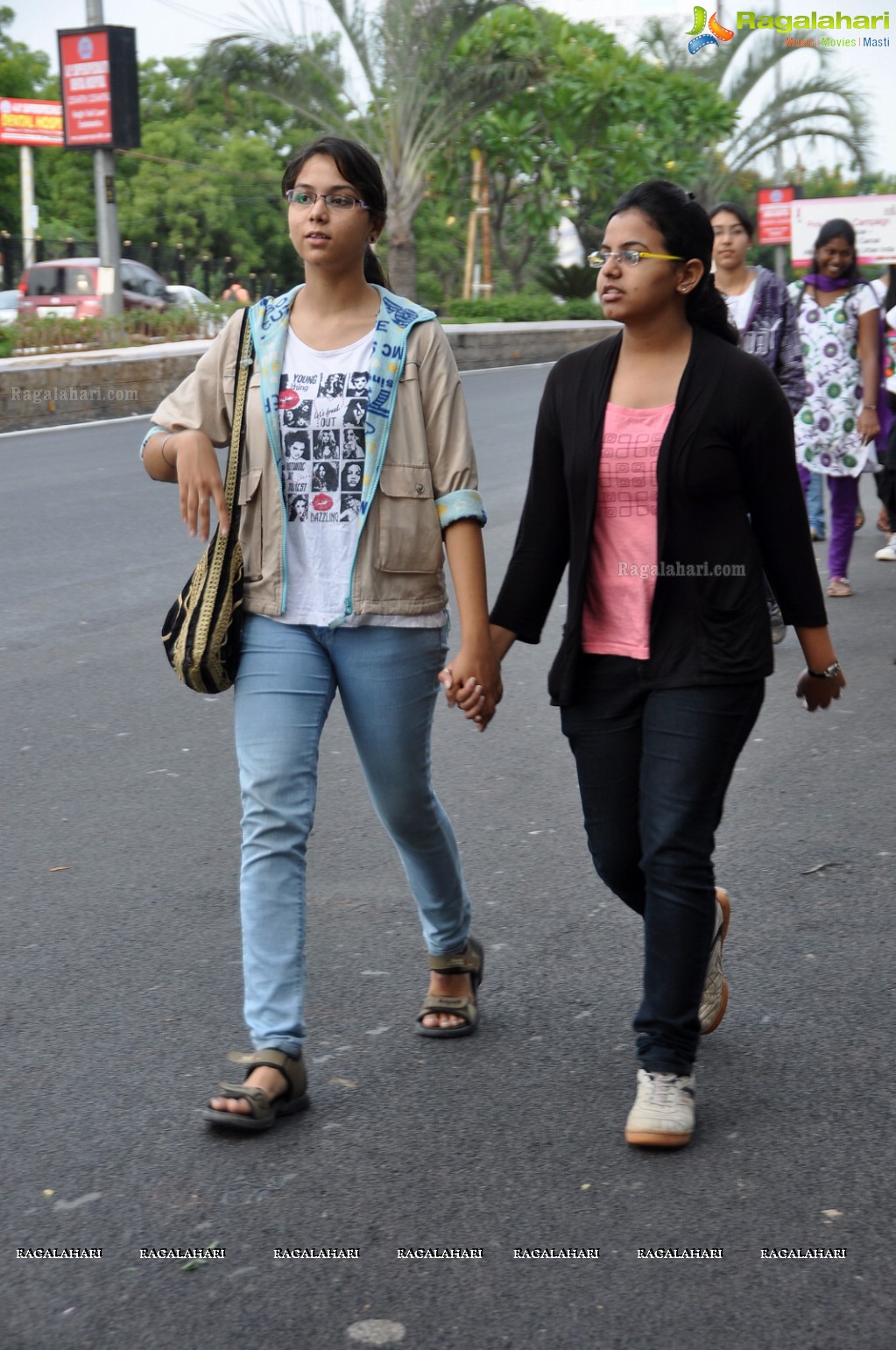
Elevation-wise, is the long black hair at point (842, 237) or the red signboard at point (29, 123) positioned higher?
the red signboard at point (29, 123)

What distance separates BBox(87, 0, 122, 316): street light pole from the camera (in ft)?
73.0

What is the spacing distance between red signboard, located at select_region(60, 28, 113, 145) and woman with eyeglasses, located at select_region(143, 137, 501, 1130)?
1998 cm

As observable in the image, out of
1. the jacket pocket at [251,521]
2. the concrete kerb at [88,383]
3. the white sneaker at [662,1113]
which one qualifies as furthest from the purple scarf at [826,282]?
the concrete kerb at [88,383]

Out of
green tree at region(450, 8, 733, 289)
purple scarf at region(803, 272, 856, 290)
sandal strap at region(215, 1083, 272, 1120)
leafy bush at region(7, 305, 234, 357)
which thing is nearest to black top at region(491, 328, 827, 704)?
sandal strap at region(215, 1083, 272, 1120)

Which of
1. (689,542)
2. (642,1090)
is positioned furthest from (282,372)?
(642,1090)

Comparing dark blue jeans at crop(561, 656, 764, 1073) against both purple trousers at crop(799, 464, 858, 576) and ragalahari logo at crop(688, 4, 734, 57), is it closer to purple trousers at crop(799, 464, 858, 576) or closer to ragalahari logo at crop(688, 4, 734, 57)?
purple trousers at crop(799, 464, 858, 576)

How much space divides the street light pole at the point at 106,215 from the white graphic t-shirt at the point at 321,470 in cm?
1960

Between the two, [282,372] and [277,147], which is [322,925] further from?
[277,147]

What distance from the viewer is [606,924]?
4.60 m

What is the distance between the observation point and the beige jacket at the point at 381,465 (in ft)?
11.5

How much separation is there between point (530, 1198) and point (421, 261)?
48672 mm

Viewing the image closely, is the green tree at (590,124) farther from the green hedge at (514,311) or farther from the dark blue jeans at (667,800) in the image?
the dark blue jeans at (667,800)

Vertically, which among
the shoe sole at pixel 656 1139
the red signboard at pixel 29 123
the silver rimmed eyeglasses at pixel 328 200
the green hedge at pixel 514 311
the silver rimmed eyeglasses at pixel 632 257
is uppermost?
the red signboard at pixel 29 123

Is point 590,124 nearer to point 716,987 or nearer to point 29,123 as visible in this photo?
point 29,123
